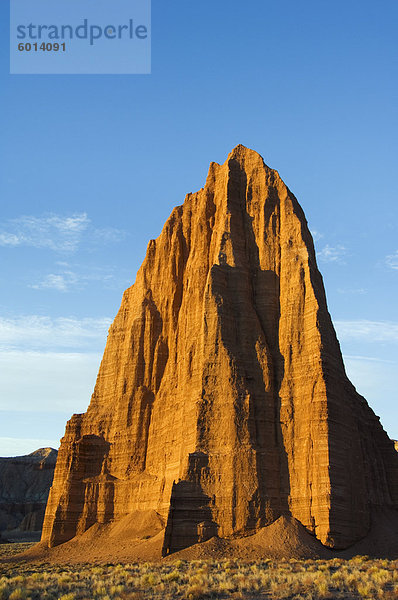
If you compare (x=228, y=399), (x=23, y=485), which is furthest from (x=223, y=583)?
A: (x=23, y=485)

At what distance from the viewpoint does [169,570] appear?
104 ft

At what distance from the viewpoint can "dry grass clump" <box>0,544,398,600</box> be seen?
23953mm

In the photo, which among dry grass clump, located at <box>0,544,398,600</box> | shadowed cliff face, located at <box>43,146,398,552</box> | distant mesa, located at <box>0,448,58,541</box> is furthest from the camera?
distant mesa, located at <box>0,448,58,541</box>

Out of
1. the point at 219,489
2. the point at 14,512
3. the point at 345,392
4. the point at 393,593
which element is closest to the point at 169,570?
the point at 219,489

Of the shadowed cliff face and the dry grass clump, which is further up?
the shadowed cliff face

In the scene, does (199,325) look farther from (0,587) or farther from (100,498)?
(0,587)

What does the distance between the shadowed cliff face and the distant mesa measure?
6377 cm

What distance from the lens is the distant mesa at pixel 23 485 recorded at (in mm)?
113825

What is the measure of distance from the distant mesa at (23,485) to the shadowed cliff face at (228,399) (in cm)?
6377

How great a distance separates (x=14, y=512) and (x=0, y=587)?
3831 inches

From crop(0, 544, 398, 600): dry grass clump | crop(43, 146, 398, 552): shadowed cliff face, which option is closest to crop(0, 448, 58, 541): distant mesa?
crop(43, 146, 398, 552): shadowed cliff face

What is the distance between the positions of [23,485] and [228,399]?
331 ft

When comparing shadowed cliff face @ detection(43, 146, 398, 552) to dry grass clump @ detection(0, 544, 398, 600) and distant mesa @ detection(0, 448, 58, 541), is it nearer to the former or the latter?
dry grass clump @ detection(0, 544, 398, 600)

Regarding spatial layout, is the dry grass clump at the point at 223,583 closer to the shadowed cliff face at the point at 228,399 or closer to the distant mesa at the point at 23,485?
Result: the shadowed cliff face at the point at 228,399
